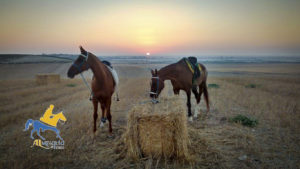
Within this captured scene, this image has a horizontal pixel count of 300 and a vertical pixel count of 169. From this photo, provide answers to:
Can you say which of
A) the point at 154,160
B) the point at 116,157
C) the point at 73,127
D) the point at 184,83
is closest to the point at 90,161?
the point at 116,157

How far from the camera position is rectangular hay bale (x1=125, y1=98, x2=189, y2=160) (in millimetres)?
3334

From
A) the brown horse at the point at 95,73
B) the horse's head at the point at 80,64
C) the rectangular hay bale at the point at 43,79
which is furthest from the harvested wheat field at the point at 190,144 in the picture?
the rectangular hay bale at the point at 43,79

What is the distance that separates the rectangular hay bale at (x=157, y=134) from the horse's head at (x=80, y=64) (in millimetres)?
2032

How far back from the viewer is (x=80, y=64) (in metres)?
4.33

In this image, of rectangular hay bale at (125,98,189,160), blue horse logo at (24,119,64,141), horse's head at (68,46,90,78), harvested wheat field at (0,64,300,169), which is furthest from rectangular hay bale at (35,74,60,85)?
rectangular hay bale at (125,98,189,160)

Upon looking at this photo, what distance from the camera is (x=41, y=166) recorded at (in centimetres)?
326

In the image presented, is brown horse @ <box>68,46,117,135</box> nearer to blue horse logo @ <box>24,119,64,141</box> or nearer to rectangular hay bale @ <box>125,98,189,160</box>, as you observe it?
blue horse logo @ <box>24,119,64,141</box>

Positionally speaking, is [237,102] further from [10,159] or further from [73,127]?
[10,159]

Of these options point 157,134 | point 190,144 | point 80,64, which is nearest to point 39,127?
point 80,64

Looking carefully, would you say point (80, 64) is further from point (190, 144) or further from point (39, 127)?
point (190, 144)

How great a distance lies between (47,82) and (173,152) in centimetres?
1496

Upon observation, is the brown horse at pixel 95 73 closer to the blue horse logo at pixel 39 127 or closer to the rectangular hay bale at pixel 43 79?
the blue horse logo at pixel 39 127

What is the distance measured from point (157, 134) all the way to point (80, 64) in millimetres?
2812

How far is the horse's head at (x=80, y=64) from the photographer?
428 cm
